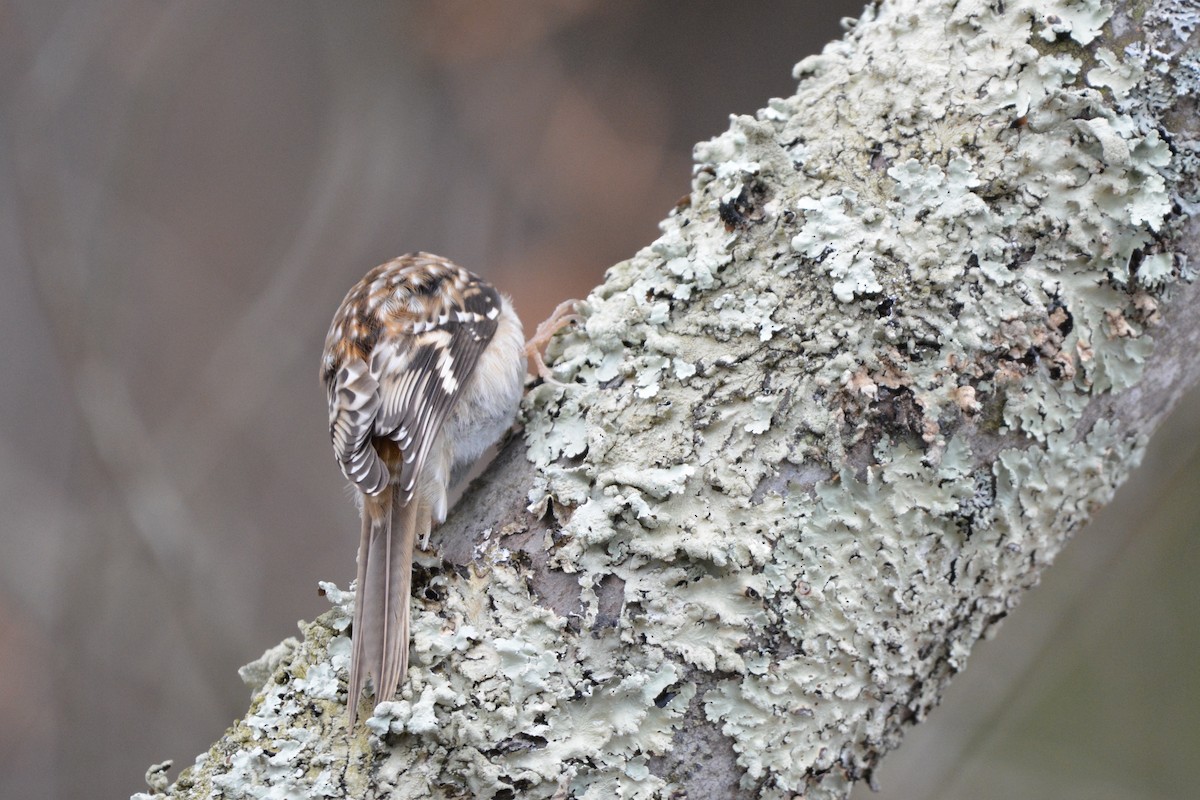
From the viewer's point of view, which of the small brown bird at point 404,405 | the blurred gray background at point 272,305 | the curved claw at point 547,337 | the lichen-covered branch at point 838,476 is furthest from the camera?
the blurred gray background at point 272,305

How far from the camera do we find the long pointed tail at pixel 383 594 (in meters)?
1.29

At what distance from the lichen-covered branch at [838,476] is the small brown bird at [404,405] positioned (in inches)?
2.4

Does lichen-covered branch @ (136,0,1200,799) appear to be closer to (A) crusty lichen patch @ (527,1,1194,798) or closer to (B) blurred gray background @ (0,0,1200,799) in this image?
(A) crusty lichen patch @ (527,1,1194,798)

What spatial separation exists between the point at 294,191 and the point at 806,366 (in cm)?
267

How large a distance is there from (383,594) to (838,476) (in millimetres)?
679

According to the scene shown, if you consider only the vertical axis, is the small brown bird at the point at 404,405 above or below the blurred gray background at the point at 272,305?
below

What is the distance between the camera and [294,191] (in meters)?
3.49

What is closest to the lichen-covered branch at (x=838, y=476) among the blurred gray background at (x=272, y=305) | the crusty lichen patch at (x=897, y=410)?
the crusty lichen patch at (x=897, y=410)

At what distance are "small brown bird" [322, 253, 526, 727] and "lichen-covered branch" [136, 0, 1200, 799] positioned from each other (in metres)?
0.06

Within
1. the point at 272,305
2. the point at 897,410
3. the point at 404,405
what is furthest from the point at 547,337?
the point at 272,305

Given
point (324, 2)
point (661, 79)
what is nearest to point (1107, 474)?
point (661, 79)

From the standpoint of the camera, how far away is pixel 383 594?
4.55ft

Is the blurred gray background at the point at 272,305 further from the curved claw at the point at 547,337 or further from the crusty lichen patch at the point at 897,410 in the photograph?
the crusty lichen patch at the point at 897,410

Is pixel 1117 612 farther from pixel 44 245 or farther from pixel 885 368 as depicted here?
pixel 44 245
